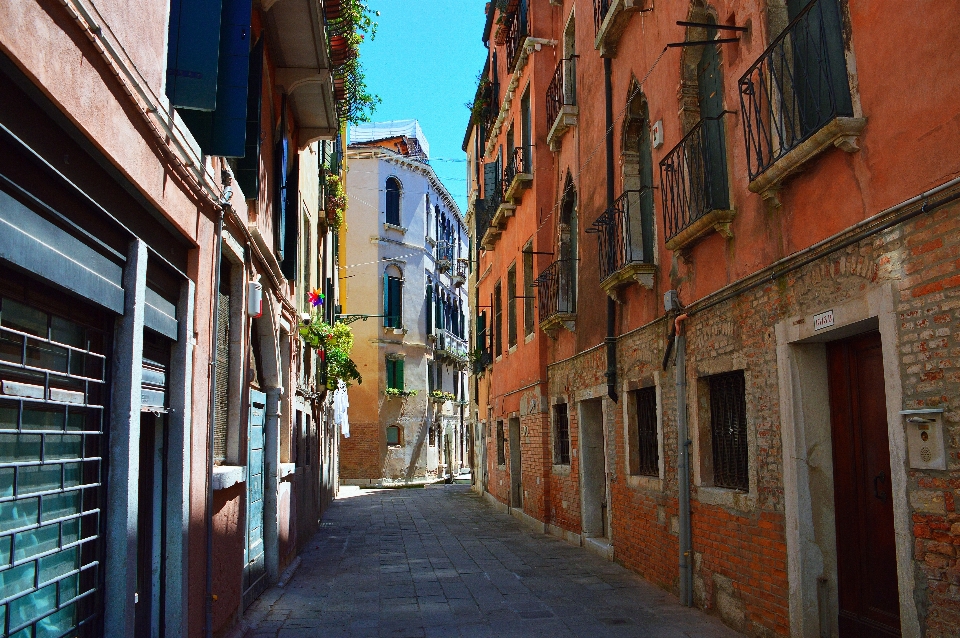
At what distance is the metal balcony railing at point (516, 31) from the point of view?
16339 mm

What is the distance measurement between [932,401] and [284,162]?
301 inches

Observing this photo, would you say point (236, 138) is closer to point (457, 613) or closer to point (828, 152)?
point (828, 152)

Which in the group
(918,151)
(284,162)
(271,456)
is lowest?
(271,456)

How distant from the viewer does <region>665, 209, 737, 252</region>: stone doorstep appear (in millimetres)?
7188

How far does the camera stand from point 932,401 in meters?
4.52

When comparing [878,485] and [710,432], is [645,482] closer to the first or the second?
[710,432]

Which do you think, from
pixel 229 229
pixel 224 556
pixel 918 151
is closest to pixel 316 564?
pixel 224 556

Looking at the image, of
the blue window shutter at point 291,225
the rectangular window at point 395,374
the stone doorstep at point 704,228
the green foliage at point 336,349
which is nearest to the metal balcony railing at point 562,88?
the blue window shutter at point 291,225

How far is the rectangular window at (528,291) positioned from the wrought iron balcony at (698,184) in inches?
303

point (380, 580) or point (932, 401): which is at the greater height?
point (932, 401)

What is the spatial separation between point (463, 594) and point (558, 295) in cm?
571

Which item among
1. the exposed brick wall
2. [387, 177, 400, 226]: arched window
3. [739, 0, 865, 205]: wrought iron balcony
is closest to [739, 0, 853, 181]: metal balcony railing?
[739, 0, 865, 205]: wrought iron balcony

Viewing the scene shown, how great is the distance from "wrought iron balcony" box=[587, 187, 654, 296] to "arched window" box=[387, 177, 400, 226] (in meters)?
24.6

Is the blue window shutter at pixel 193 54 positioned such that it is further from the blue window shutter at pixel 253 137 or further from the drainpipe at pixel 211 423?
the blue window shutter at pixel 253 137
